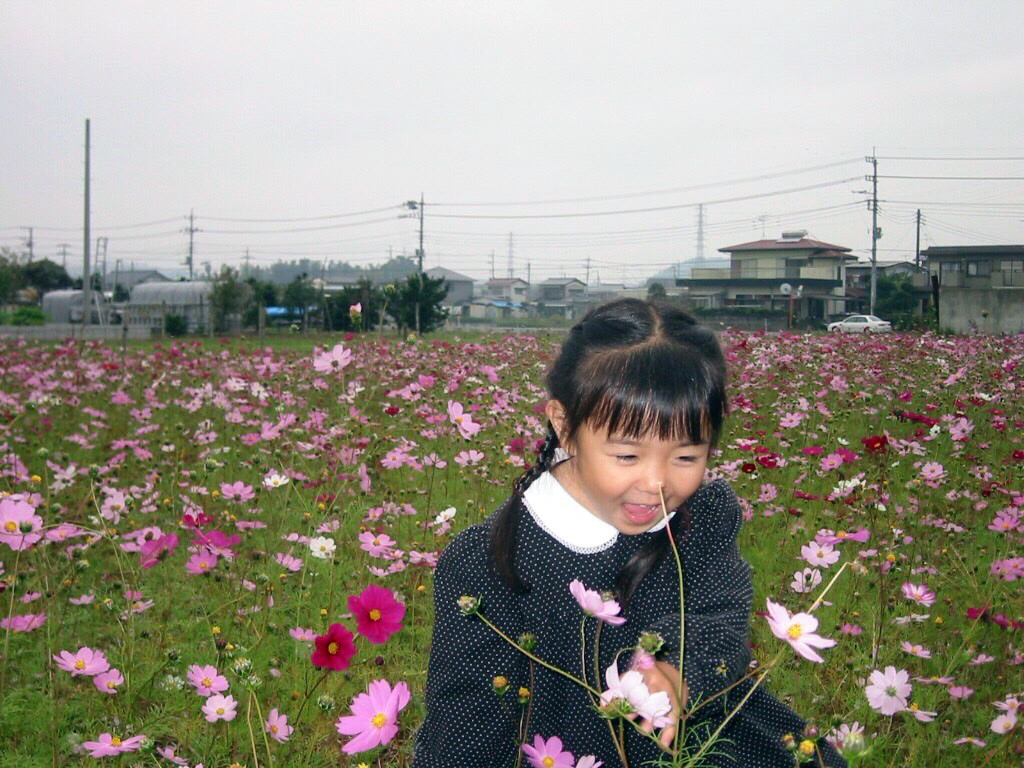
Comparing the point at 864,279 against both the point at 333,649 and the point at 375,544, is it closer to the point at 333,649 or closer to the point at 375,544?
the point at 375,544

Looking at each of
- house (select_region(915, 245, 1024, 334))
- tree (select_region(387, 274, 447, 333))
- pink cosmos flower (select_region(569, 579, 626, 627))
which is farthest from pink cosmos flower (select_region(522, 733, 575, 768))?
tree (select_region(387, 274, 447, 333))

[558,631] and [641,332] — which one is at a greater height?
[641,332]

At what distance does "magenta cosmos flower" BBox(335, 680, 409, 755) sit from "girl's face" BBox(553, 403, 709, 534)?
360 mm

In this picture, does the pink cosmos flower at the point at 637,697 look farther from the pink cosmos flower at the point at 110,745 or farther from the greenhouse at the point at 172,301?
the greenhouse at the point at 172,301

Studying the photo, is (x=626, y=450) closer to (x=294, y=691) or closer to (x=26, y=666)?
(x=294, y=691)

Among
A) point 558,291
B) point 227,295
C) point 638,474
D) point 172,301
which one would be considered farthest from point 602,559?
point 558,291

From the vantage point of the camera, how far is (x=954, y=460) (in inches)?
146

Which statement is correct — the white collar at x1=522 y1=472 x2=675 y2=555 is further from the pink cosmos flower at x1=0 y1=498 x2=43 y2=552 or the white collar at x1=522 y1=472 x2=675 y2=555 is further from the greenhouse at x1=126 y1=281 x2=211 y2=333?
the greenhouse at x1=126 y1=281 x2=211 y2=333

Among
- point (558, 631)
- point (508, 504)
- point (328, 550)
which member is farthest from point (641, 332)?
point (328, 550)

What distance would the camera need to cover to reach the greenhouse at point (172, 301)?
34.5m

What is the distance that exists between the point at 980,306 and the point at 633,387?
13.6 metres

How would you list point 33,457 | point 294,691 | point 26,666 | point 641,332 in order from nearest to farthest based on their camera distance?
point 641,332 → point 294,691 → point 26,666 → point 33,457

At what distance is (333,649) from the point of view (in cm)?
136

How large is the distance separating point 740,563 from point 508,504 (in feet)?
1.18
